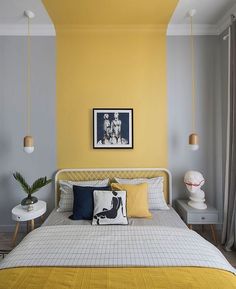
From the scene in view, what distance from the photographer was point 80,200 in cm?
248

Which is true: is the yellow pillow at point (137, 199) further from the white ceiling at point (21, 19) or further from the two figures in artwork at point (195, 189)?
the white ceiling at point (21, 19)

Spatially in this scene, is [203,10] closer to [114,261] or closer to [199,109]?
[199,109]

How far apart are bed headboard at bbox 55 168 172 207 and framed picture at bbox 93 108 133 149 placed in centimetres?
32

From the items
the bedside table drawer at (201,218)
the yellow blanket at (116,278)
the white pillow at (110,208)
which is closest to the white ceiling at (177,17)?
the white pillow at (110,208)

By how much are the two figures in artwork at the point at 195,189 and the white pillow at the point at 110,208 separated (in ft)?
2.83

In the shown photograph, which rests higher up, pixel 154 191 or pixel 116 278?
pixel 154 191

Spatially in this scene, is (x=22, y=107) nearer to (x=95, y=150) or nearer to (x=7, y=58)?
(x=7, y=58)

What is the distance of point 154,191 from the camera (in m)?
2.73

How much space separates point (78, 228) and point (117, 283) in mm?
823

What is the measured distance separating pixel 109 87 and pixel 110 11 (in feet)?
2.88

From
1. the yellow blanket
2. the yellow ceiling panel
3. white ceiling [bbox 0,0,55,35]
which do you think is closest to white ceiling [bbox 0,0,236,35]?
white ceiling [bbox 0,0,55,35]

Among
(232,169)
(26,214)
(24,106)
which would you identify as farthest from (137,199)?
(24,106)

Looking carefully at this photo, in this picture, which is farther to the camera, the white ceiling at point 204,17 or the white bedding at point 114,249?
the white ceiling at point 204,17

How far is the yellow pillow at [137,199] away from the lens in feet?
8.02
